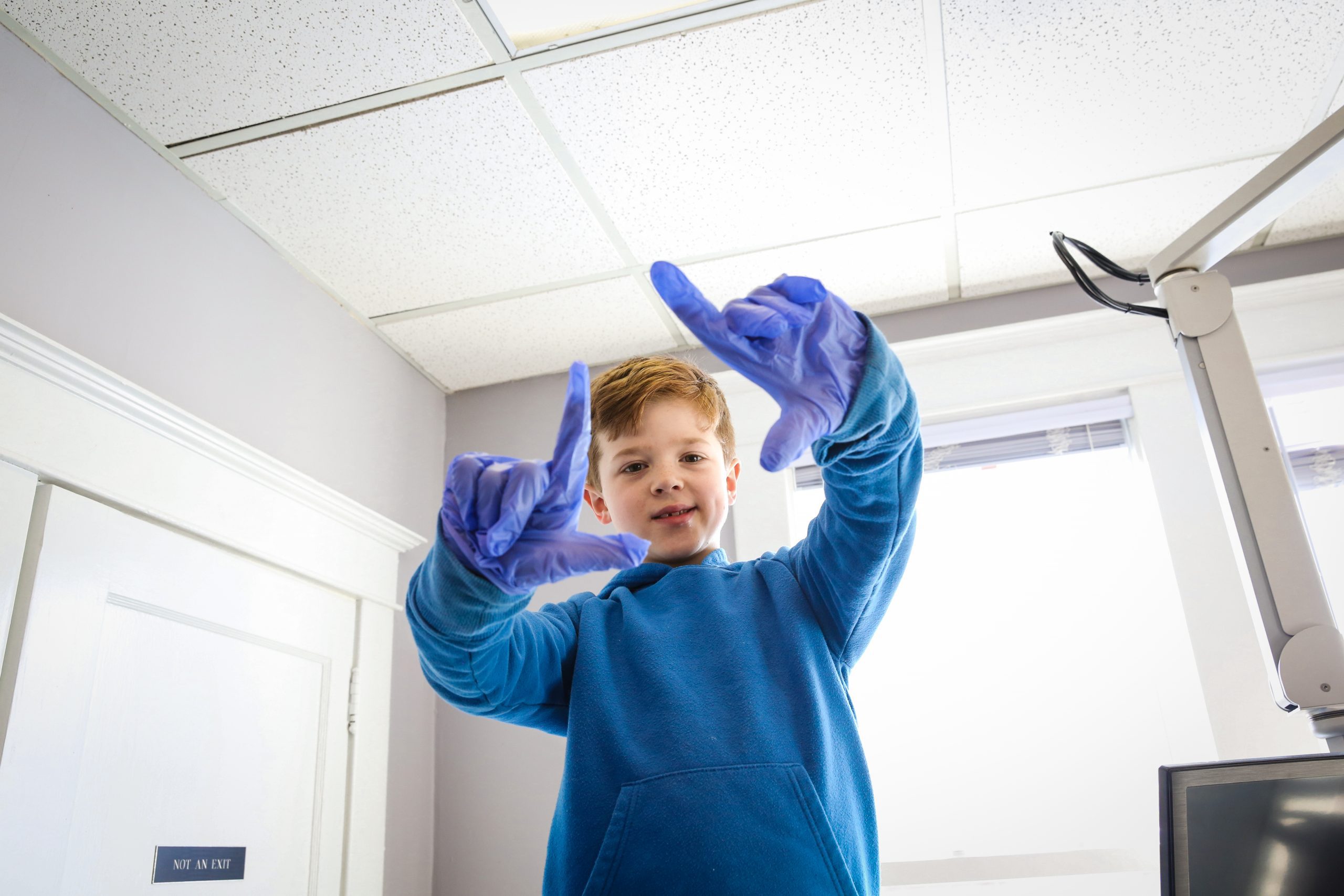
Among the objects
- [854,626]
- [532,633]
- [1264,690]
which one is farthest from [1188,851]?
[1264,690]

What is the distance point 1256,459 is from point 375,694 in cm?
180

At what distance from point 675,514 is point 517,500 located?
1.25ft

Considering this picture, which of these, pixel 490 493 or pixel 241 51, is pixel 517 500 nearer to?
pixel 490 493

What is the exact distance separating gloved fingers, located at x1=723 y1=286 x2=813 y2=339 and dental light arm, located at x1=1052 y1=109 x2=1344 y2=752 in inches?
26.0

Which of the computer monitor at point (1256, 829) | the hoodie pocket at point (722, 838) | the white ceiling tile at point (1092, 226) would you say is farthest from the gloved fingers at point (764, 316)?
the white ceiling tile at point (1092, 226)

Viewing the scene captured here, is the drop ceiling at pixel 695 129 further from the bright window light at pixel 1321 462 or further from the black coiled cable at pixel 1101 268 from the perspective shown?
the black coiled cable at pixel 1101 268

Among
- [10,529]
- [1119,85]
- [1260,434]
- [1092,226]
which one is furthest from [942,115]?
[10,529]

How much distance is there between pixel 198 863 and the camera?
1.68 meters

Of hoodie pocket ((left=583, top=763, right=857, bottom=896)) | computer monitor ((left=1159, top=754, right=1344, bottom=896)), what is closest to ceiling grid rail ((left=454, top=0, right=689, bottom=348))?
hoodie pocket ((left=583, top=763, right=857, bottom=896))

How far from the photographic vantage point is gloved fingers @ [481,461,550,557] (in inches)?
29.1

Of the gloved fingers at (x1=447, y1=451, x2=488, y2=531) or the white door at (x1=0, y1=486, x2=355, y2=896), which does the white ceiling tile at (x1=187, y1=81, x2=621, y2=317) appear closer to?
the white door at (x1=0, y1=486, x2=355, y2=896)

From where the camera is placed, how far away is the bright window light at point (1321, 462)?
7.33 ft

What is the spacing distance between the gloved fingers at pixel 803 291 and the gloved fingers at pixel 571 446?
0.19 metres

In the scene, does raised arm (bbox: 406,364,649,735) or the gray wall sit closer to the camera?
raised arm (bbox: 406,364,649,735)
